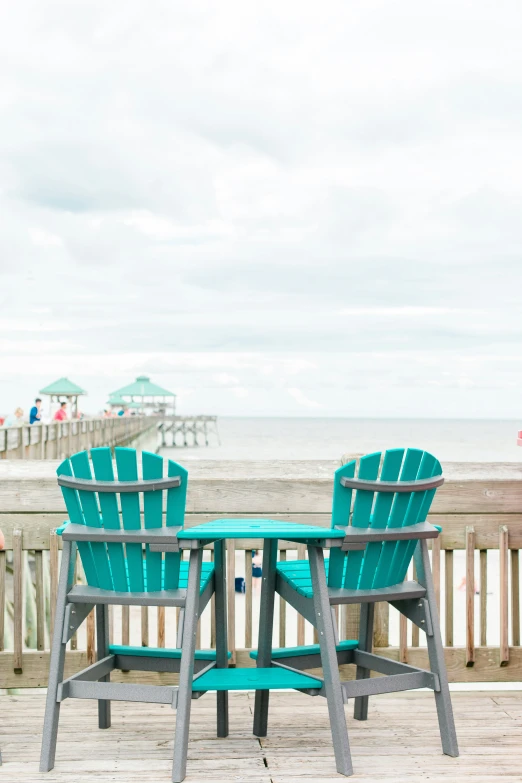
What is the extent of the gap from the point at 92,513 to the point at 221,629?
2.47 feet

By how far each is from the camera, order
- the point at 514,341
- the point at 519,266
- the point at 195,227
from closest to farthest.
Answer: the point at 195,227, the point at 519,266, the point at 514,341

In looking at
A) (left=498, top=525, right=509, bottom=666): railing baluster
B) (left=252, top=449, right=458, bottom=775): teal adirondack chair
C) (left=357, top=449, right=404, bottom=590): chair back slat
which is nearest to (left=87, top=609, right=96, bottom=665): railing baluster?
(left=252, top=449, right=458, bottom=775): teal adirondack chair

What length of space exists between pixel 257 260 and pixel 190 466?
79487mm

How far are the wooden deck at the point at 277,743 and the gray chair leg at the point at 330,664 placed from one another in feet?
0.27

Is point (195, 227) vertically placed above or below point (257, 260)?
above

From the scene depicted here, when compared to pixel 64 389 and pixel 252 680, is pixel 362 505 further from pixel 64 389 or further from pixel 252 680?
pixel 64 389

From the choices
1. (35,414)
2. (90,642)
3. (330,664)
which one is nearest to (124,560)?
(330,664)

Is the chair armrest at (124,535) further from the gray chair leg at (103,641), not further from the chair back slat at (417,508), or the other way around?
the chair back slat at (417,508)

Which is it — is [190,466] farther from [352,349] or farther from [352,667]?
[352,349]

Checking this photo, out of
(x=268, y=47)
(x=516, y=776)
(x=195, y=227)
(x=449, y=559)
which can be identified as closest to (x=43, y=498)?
(x=449, y=559)

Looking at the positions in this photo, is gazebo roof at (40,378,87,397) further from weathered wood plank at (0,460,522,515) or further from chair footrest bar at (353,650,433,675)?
chair footrest bar at (353,650,433,675)

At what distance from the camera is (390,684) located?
10.4 feet

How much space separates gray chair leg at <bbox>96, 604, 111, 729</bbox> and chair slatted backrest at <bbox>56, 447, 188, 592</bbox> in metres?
0.41

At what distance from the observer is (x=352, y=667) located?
4.10 m
